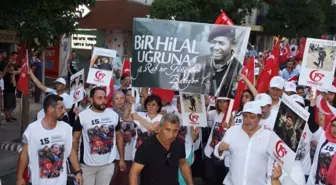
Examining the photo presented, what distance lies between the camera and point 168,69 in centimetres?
548

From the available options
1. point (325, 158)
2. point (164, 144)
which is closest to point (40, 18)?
point (164, 144)

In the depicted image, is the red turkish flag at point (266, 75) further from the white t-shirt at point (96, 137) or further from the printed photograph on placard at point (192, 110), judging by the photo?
the white t-shirt at point (96, 137)

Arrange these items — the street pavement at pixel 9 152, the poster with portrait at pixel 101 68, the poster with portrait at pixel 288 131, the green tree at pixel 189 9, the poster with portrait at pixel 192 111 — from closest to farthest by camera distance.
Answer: the poster with portrait at pixel 288 131 → the poster with portrait at pixel 192 111 → the street pavement at pixel 9 152 → the poster with portrait at pixel 101 68 → the green tree at pixel 189 9

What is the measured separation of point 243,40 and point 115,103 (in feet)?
6.63

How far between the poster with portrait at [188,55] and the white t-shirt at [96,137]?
1.87ft

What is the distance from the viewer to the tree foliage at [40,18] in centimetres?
761

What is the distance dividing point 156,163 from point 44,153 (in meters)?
1.27

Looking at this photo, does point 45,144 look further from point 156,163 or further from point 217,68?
point 217,68

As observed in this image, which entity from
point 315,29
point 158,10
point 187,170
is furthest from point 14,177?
point 315,29

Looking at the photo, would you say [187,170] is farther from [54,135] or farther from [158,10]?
[158,10]

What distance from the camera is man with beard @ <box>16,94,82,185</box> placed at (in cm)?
459

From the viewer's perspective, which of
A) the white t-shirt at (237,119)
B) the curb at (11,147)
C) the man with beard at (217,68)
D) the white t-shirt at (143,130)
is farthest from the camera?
the curb at (11,147)

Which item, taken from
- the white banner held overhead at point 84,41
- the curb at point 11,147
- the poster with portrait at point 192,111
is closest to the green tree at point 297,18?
the white banner held overhead at point 84,41

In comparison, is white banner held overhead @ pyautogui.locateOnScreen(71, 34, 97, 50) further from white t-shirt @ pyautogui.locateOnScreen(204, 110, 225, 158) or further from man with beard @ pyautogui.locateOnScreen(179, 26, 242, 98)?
man with beard @ pyautogui.locateOnScreen(179, 26, 242, 98)
